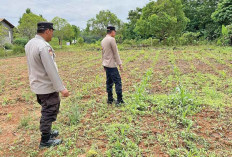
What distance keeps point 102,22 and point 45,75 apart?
2344 centimetres

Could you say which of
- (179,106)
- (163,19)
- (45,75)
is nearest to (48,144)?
(45,75)

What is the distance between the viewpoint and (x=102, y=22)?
24.9m

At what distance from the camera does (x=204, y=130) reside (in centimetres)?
320

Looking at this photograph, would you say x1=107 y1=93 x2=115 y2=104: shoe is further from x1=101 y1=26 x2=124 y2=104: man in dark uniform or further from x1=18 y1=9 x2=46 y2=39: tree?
x1=18 y1=9 x2=46 y2=39: tree

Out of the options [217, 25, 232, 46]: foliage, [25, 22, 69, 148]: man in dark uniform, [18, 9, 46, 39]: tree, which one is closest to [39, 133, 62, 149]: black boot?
[25, 22, 69, 148]: man in dark uniform

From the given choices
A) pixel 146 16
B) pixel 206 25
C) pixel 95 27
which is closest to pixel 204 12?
pixel 206 25

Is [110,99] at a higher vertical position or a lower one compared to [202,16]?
lower

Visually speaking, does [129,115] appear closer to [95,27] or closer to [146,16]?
[146,16]

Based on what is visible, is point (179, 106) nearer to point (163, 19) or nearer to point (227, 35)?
point (227, 35)

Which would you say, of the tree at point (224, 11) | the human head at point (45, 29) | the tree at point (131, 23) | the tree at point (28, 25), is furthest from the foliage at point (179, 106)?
the tree at point (131, 23)

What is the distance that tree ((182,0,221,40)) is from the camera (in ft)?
79.7

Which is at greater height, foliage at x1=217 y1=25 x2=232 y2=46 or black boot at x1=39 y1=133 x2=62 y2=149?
foliage at x1=217 y1=25 x2=232 y2=46

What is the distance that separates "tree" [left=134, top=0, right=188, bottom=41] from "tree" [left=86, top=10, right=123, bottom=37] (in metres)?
5.44

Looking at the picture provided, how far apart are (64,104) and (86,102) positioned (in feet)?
1.76
